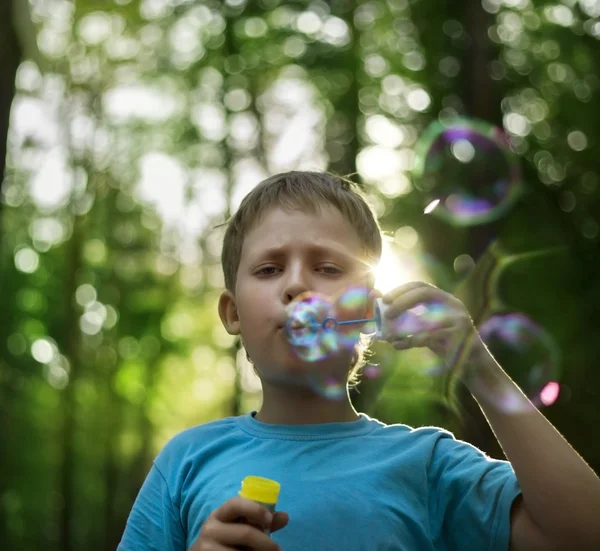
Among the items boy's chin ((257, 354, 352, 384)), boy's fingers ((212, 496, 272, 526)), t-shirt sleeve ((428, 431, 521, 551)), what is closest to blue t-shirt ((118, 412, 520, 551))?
t-shirt sleeve ((428, 431, 521, 551))

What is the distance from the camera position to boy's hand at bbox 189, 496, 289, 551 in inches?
64.8

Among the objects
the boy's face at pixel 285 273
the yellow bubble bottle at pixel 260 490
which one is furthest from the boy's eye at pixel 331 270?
the yellow bubble bottle at pixel 260 490

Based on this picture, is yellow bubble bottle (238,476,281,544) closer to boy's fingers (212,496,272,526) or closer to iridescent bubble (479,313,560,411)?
boy's fingers (212,496,272,526)

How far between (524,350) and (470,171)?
4.79 ft

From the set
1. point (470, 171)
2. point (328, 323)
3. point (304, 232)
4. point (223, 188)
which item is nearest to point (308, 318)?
point (328, 323)

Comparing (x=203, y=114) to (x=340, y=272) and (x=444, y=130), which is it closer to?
(x=444, y=130)

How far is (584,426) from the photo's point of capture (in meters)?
7.74

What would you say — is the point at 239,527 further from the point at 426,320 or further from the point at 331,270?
the point at 331,270

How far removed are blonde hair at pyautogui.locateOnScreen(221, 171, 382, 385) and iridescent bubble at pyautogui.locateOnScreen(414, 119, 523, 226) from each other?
11.4 ft

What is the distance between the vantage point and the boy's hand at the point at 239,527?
1.65 m

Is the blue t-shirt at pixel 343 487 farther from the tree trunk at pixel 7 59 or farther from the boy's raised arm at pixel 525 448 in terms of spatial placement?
the tree trunk at pixel 7 59

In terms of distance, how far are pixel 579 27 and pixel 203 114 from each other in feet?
20.6

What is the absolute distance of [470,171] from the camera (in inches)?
248

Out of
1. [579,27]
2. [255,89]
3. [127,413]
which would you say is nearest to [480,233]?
[579,27]
